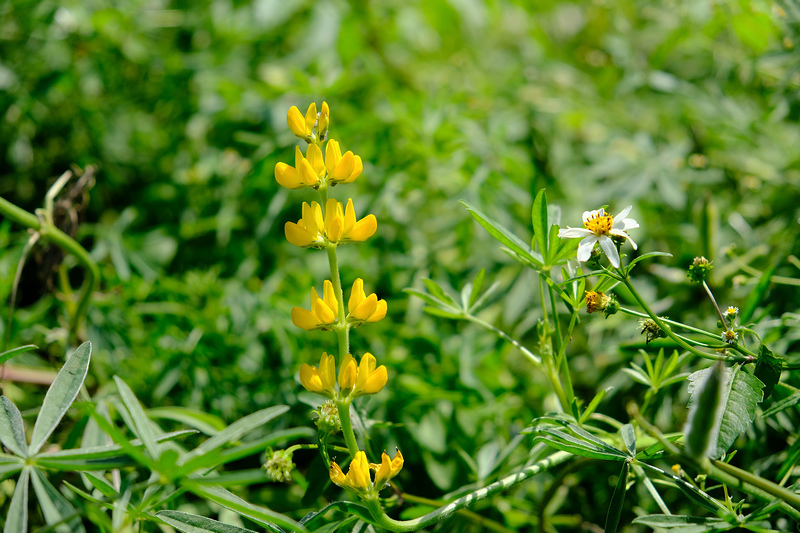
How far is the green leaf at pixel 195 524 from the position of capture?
21.2 inches

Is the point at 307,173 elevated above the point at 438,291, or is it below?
above

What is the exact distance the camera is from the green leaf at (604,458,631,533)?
0.55m

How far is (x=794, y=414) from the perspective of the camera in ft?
2.39

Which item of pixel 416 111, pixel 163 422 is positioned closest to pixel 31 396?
pixel 163 422

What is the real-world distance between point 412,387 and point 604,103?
1.09 meters

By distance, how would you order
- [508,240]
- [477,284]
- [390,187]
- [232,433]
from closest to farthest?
1. [232,433]
2. [508,240]
3. [477,284]
4. [390,187]

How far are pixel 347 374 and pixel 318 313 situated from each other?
2.6 inches

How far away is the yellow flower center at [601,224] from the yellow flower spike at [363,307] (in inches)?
9.3

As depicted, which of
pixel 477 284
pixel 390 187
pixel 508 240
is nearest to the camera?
pixel 508 240

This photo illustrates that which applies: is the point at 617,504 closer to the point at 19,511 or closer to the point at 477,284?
the point at 477,284

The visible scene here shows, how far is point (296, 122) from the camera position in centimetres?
53

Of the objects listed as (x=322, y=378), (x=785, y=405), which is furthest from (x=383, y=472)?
(x=785, y=405)

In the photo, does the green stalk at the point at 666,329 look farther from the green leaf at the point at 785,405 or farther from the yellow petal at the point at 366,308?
the yellow petal at the point at 366,308

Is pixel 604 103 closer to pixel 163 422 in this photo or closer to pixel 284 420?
pixel 284 420
